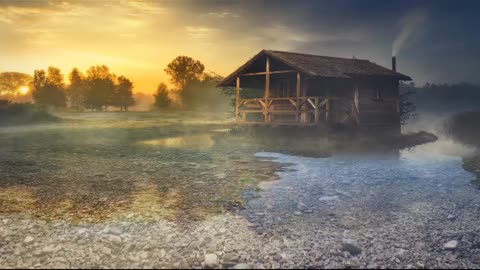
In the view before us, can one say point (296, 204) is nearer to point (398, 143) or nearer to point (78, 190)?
point (78, 190)

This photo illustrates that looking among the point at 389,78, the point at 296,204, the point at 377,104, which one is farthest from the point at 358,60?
the point at 296,204

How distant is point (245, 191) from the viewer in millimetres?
7828

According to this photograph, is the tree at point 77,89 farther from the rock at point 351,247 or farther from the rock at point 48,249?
the rock at point 351,247

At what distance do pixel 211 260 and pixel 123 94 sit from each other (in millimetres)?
80171

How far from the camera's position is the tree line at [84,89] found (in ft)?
230

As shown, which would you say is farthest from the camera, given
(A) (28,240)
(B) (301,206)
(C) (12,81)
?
(C) (12,81)

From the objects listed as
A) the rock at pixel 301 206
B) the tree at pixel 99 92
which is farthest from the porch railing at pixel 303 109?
the tree at pixel 99 92

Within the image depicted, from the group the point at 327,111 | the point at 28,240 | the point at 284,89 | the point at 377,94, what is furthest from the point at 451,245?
the point at 377,94

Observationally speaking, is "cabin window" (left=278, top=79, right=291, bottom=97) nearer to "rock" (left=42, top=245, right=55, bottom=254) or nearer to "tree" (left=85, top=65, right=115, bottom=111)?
"rock" (left=42, top=245, right=55, bottom=254)

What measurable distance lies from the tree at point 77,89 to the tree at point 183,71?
19750 millimetres

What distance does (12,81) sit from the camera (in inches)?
3755

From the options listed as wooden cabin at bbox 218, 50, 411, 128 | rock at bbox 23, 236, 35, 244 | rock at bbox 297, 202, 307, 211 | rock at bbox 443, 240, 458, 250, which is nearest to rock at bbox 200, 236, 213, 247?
rock at bbox 297, 202, 307, 211

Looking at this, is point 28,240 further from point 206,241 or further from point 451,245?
point 451,245

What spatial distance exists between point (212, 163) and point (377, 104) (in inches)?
533
